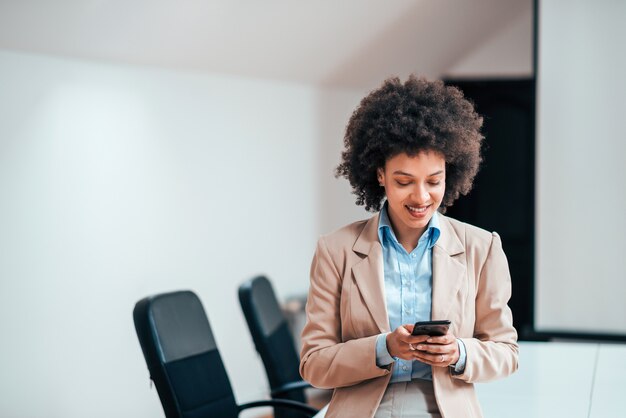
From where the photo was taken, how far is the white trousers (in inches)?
68.1

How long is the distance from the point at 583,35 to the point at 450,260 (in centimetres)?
303

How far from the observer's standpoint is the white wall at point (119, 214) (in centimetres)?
371

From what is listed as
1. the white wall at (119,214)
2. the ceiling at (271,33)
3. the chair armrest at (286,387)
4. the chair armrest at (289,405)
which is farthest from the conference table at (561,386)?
the ceiling at (271,33)

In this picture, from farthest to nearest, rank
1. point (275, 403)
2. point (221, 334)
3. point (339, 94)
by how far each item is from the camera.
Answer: point (339, 94) < point (221, 334) < point (275, 403)

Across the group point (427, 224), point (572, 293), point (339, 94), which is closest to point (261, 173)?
point (339, 94)

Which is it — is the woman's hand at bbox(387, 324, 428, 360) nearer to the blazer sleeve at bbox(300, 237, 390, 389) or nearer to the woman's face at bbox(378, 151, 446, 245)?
the blazer sleeve at bbox(300, 237, 390, 389)

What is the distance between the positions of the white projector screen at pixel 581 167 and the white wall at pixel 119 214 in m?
1.71

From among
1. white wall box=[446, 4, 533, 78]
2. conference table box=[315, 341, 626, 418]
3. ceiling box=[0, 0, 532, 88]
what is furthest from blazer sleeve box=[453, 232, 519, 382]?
white wall box=[446, 4, 533, 78]

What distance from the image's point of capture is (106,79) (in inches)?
163

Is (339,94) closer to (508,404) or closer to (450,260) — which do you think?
(508,404)

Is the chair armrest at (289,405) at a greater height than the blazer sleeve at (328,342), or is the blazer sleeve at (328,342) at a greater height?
the blazer sleeve at (328,342)

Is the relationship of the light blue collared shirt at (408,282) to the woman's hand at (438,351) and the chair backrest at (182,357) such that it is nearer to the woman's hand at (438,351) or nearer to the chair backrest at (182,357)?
the woman's hand at (438,351)

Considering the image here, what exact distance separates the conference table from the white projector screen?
826mm

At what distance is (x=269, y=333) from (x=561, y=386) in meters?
1.03
